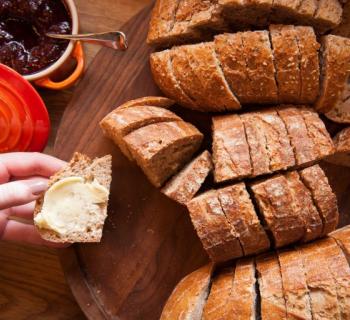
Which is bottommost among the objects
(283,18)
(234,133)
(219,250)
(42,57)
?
(219,250)

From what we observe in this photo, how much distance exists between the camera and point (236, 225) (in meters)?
3.38

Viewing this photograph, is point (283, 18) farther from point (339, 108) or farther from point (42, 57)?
point (42, 57)

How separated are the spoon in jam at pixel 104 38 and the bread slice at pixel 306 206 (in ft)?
4.69

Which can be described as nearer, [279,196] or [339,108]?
[279,196]

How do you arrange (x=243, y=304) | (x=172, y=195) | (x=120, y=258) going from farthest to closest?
(x=120, y=258), (x=172, y=195), (x=243, y=304)

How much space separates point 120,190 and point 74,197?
1.25ft

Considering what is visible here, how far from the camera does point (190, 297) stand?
11.4 feet

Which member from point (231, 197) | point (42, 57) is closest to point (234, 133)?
point (231, 197)

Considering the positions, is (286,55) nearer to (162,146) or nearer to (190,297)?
(162,146)

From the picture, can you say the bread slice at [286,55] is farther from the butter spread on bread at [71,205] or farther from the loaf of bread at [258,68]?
the butter spread on bread at [71,205]

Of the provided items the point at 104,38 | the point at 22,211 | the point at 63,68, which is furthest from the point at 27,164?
the point at 104,38

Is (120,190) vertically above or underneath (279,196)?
above

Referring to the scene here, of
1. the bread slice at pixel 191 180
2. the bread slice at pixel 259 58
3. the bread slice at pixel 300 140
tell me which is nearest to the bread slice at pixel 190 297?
the bread slice at pixel 191 180

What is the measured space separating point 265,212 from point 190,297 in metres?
0.70
